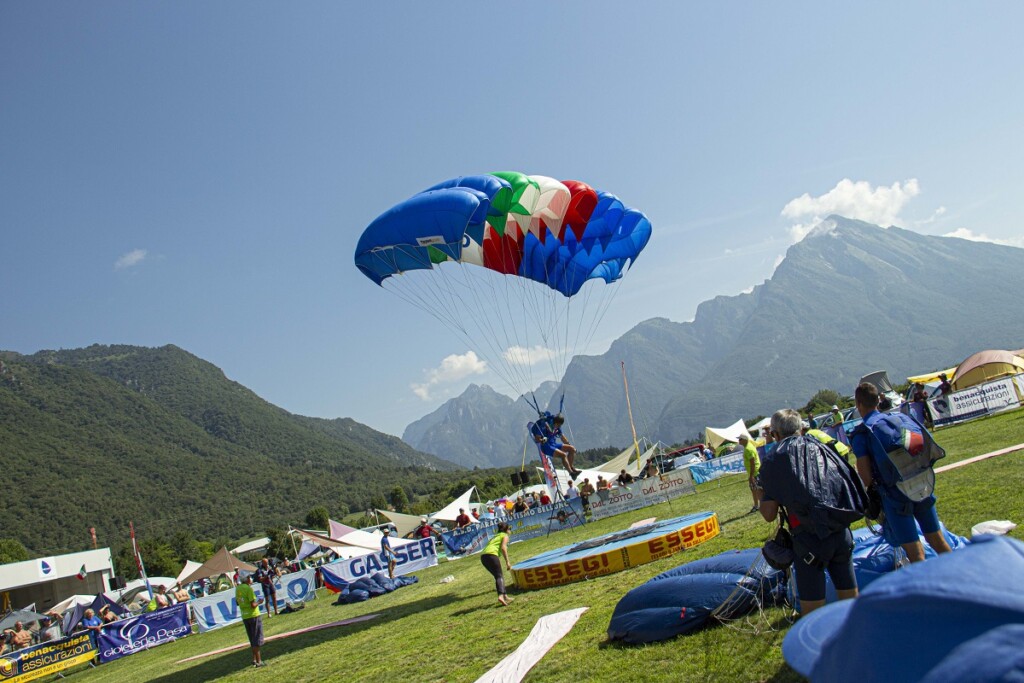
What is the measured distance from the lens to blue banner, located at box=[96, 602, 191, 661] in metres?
18.9

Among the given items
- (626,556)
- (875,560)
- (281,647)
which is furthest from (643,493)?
(875,560)

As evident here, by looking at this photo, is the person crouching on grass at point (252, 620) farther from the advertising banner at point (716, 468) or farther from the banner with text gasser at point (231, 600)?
the advertising banner at point (716, 468)

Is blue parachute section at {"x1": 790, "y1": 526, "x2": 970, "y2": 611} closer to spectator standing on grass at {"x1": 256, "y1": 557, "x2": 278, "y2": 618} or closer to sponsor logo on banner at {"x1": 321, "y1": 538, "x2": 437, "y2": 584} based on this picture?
spectator standing on grass at {"x1": 256, "y1": 557, "x2": 278, "y2": 618}

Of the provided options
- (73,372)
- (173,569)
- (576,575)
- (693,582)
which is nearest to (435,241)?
(576,575)

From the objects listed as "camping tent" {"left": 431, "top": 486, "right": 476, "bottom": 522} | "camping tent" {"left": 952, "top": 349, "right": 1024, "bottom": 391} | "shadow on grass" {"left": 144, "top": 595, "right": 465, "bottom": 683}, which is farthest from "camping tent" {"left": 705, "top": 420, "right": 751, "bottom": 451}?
"shadow on grass" {"left": 144, "top": 595, "right": 465, "bottom": 683}

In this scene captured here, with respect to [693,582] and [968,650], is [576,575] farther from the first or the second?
[968,650]

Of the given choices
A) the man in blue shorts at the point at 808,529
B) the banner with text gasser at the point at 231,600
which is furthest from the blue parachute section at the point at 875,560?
the banner with text gasser at the point at 231,600

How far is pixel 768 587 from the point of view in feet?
19.0

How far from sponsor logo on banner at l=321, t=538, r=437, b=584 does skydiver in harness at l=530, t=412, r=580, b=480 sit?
31.6ft

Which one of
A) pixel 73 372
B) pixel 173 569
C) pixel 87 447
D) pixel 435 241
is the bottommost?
pixel 173 569

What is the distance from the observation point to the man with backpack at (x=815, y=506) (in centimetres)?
402

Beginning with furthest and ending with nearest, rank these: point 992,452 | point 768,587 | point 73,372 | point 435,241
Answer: point 73,372 → point 435,241 → point 992,452 → point 768,587

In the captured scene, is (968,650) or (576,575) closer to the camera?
(968,650)

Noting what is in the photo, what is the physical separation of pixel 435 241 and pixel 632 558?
6.89 meters
